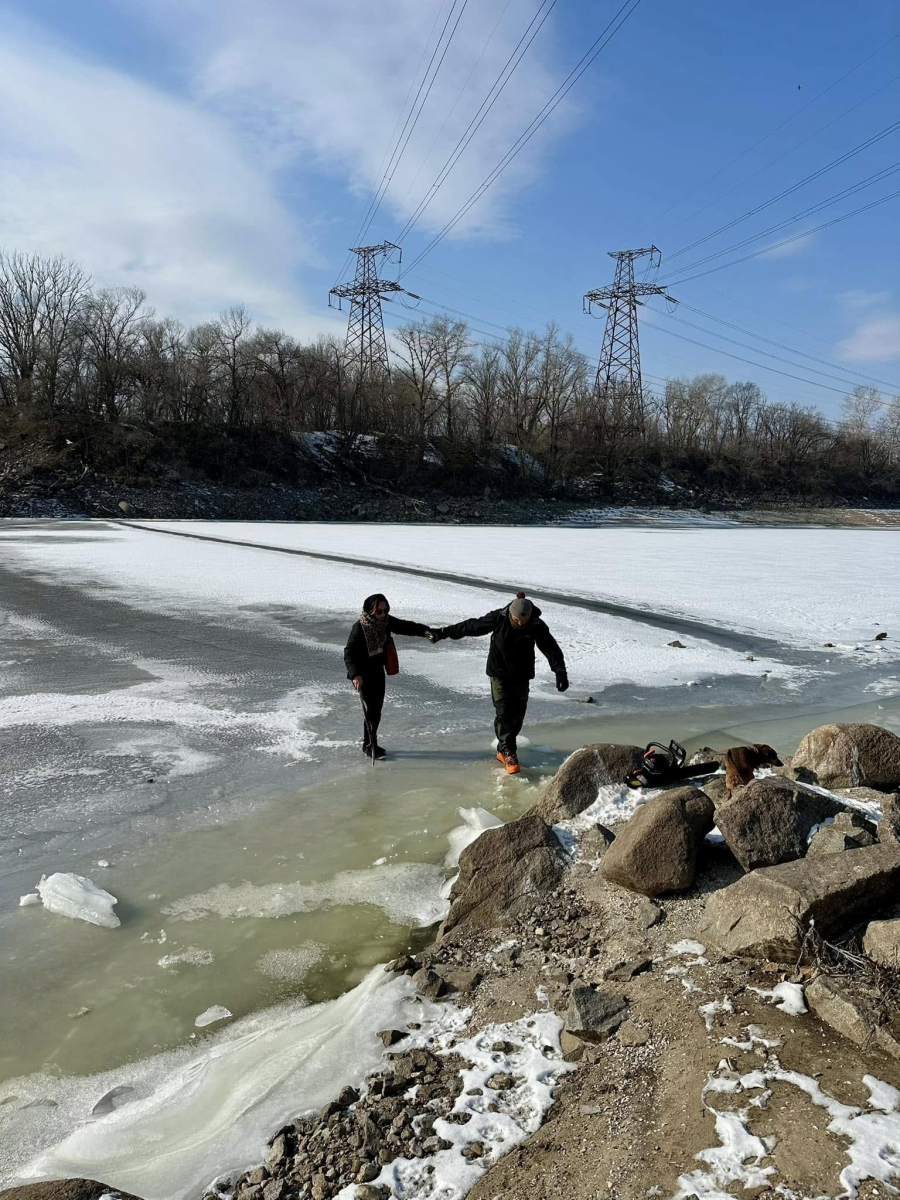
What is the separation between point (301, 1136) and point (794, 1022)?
72.9 inches

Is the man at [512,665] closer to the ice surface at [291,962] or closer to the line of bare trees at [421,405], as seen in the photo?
the ice surface at [291,962]

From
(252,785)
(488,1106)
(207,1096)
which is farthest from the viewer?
(252,785)

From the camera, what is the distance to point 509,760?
6379mm

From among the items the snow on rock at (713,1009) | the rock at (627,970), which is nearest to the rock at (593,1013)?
the rock at (627,970)

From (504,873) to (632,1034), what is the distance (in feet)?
4.53

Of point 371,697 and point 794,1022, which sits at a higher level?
point 371,697

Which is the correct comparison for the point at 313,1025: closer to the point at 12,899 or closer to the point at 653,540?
the point at 12,899

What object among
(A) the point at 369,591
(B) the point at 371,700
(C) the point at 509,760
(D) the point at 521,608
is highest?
(D) the point at 521,608

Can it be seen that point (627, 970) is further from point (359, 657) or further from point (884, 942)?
point (359, 657)

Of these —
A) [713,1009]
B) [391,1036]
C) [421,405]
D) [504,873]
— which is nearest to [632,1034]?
[713,1009]

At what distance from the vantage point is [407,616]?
12180mm

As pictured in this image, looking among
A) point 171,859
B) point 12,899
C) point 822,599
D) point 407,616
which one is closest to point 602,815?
point 171,859

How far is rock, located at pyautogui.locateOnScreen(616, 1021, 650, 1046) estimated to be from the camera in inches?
117

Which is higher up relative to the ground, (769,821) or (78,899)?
(769,821)
